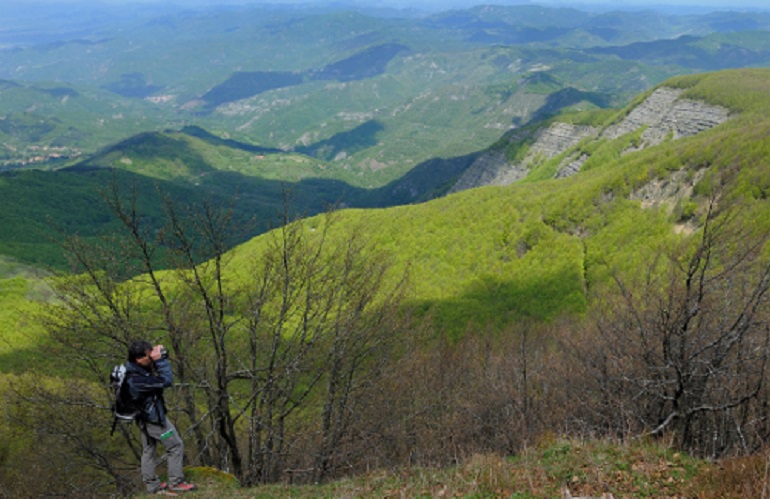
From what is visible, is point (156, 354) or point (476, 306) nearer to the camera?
point (156, 354)

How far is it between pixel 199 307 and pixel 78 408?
982 centimetres

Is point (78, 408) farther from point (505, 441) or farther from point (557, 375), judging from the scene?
point (557, 375)

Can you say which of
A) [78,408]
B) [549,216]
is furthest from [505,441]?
[549,216]

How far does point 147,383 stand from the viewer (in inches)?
368

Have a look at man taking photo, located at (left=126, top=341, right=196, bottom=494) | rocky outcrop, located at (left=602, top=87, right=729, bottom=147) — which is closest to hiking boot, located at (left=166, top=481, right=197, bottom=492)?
man taking photo, located at (left=126, top=341, right=196, bottom=494)

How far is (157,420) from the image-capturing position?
9844mm

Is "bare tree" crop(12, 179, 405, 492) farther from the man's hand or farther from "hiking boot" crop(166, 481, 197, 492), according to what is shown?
the man's hand

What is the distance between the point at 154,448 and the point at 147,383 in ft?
7.38

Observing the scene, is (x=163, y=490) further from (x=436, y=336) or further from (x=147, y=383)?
(x=436, y=336)

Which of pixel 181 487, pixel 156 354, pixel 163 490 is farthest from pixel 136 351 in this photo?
pixel 163 490

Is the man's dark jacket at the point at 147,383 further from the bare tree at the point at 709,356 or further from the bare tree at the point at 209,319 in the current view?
the bare tree at the point at 709,356

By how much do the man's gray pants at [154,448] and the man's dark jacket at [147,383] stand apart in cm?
46

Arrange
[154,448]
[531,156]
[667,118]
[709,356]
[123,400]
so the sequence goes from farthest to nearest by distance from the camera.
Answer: [531,156] → [667,118] → [709,356] → [154,448] → [123,400]

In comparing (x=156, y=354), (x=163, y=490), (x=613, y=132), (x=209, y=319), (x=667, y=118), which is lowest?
(x=613, y=132)
